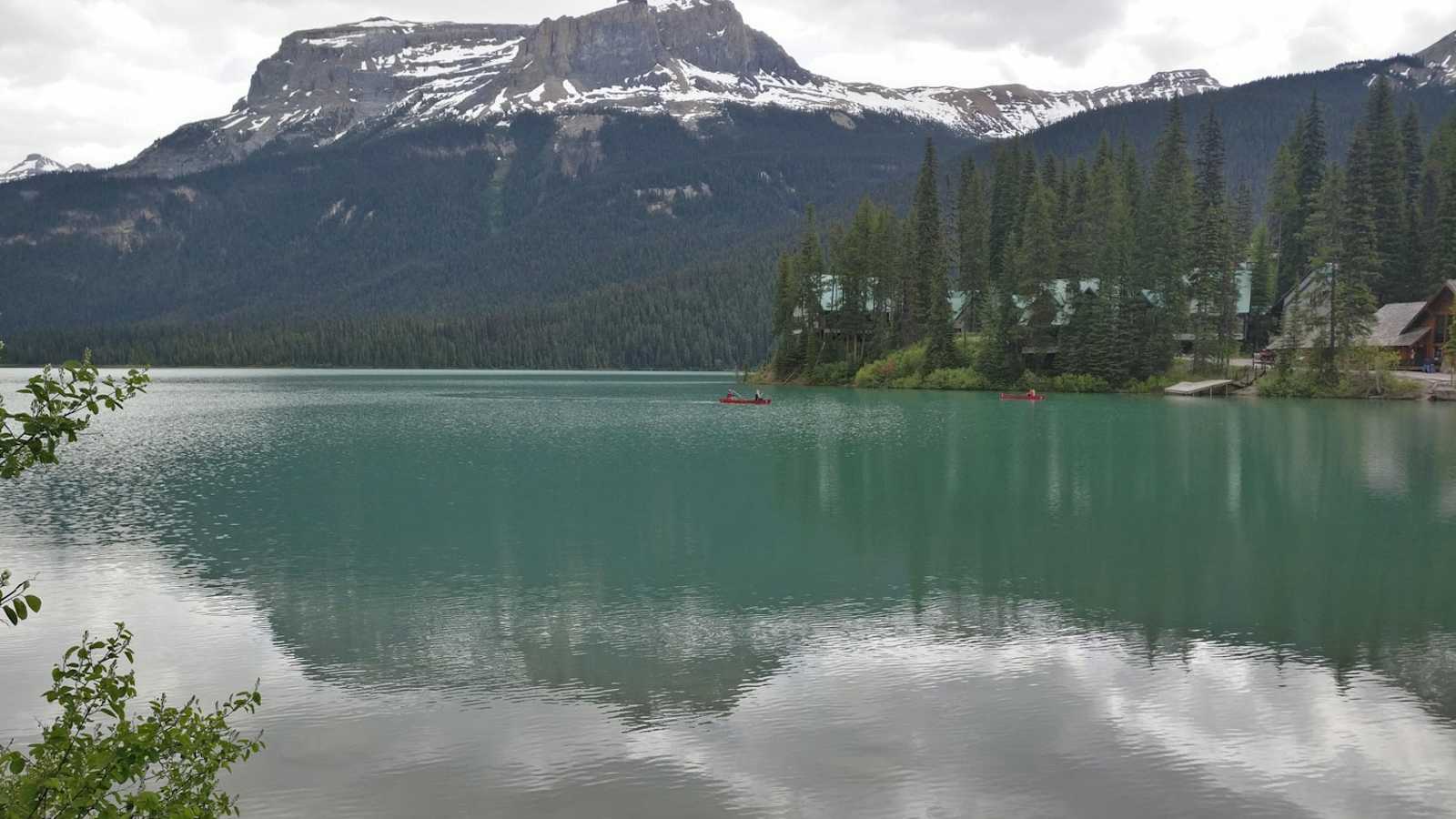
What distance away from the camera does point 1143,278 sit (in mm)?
106312

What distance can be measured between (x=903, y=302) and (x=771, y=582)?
10152 centimetres

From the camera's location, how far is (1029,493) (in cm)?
3812

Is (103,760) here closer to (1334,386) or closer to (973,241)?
(1334,386)

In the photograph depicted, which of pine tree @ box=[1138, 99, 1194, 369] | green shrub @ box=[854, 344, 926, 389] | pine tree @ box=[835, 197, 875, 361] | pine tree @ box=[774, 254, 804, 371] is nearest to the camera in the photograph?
pine tree @ box=[1138, 99, 1194, 369]

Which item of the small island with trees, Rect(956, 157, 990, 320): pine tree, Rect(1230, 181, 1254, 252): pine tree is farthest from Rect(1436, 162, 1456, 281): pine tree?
Rect(956, 157, 990, 320): pine tree

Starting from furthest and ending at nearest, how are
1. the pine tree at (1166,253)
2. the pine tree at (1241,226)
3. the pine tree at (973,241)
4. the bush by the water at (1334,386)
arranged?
the pine tree at (973,241) < the pine tree at (1241,226) < the pine tree at (1166,253) < the bush by the water at (1334,386)

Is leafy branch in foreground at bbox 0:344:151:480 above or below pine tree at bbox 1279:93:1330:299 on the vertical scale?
below

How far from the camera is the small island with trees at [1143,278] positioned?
9488 centimetres

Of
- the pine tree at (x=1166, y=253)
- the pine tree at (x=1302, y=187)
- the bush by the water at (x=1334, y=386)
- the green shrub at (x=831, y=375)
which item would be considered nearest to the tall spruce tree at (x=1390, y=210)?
the pine tree at (x=1302, y=187)

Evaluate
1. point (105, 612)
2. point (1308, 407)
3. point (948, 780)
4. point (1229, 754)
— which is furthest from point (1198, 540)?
point (1308, 407)

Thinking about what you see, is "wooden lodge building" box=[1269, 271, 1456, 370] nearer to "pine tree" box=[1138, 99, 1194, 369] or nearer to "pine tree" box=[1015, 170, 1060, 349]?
"pine tree" box=[1138, 99, 1194, 369]

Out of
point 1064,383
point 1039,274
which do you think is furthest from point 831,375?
point 1064,383

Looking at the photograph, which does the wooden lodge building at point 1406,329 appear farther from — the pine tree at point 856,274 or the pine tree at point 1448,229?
the pine tree at point 856,274

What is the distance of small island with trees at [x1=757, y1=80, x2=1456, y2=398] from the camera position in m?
94.9
